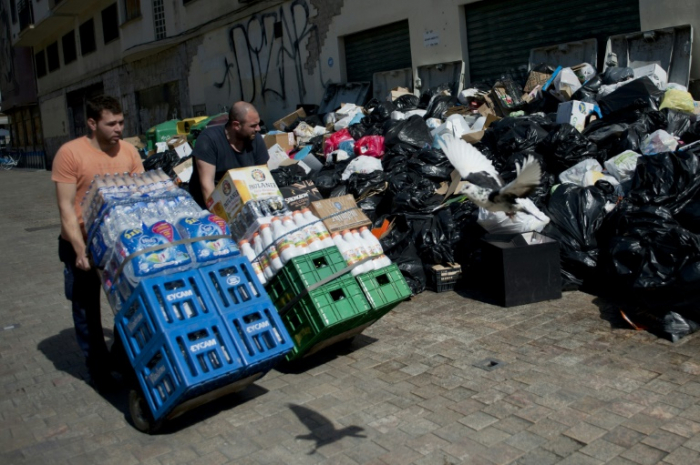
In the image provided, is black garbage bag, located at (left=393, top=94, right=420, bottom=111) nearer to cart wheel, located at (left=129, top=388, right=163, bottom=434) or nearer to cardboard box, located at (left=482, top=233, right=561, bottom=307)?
cardboard box, located at (left=482, top=233, right=561, bottom=307)

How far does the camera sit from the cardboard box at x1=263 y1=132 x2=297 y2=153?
36.6ft

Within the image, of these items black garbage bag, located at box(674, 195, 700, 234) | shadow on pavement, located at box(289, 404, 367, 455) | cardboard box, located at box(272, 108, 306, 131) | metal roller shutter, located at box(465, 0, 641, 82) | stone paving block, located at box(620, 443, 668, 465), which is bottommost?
stone paving block, located at box(620, 443, 668, 465)

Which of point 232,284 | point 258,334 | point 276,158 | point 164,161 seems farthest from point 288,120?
point 258,334

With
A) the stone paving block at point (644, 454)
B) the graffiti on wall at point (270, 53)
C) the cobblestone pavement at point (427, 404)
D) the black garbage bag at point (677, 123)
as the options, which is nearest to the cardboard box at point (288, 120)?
the graffiti on wall at point (270, 53)

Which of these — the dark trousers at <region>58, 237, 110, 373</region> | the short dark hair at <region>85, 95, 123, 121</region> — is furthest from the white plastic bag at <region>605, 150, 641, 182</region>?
the dark trousers at <region>58, 237, 110, 373</region>

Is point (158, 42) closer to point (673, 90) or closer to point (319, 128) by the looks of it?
point (319, 128)

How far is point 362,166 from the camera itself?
8.05 metres

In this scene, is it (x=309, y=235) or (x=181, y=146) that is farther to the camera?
(x=181, y=146)

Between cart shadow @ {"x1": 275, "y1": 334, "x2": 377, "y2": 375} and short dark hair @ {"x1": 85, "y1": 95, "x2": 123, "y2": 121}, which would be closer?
short dark hair @ {"x1": 85, "y1": 95, "x2": 123, "y2": 121}

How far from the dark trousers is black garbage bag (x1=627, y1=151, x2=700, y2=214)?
434 centimetres

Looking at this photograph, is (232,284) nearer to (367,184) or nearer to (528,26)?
(367,184)

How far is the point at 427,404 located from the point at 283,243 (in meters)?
1.32

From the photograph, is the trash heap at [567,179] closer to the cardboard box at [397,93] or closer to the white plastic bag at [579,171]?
the white plastic bag at [579,171]

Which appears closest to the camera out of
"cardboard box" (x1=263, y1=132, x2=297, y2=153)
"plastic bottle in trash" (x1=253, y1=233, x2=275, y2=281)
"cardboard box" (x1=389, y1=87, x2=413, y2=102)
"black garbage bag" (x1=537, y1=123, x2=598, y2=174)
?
"plastic bottle in trash" (x1=253, y1=233, x2=275, y2=281)
